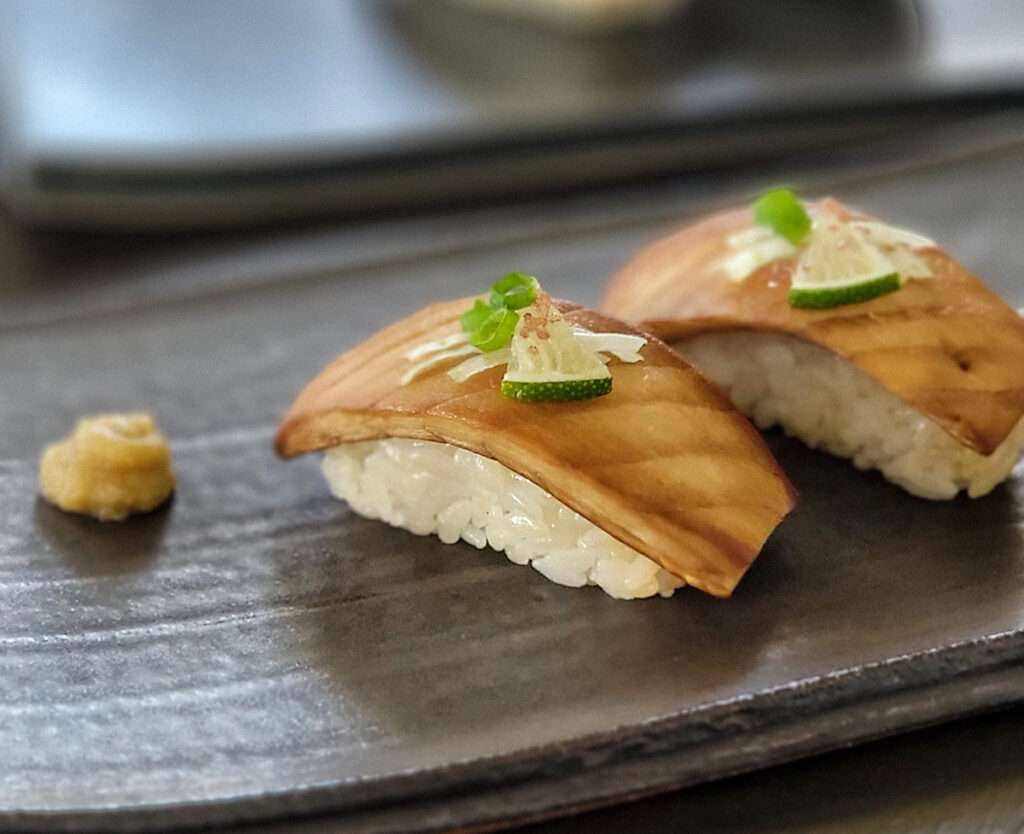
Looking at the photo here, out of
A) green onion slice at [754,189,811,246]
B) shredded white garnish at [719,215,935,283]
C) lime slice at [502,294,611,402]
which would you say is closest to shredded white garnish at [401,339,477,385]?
lime slice at [502,294,611,402]

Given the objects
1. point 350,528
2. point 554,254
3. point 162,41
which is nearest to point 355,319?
point 554,254

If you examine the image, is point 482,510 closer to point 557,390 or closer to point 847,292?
point 557,390

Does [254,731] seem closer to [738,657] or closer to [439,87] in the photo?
[738,657]

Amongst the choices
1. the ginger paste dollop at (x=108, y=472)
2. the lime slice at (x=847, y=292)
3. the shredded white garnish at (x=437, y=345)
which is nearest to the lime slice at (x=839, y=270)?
the lime slice at (x=847, y=292)

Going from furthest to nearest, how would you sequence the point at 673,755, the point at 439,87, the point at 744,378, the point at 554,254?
the point at 439,87
the point at 554,254
the point at 744,378
the point at 673,755

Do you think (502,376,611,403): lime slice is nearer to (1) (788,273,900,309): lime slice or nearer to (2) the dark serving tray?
(2) the dark serving tray

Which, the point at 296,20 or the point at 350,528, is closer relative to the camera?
the point at 350,528

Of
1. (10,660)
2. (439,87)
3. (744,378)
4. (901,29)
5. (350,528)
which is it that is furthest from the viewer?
(901,29)
